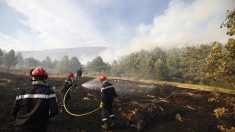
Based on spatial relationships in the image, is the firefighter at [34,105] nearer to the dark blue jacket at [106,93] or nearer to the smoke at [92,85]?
the dark blue jacket at [106,93]

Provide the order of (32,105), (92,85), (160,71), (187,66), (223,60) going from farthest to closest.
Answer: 1. (187,66)
2. (160,71)
3. (92,85)
4. (223,60)
5. (32,105)

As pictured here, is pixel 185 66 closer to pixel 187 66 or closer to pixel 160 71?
pixel 187 66

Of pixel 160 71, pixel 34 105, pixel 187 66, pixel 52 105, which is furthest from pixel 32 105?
pixel 187 66

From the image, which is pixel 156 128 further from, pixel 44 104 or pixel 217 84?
pixel 217 84

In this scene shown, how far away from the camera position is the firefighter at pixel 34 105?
4.65 meters

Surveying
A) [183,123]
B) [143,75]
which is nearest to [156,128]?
[183,123]

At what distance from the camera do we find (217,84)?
48.4 metres

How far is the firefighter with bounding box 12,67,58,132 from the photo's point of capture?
4.65 metres

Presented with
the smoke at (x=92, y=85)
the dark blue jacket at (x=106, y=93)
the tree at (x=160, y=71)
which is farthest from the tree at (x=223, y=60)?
the tree at (x=160, y=71)

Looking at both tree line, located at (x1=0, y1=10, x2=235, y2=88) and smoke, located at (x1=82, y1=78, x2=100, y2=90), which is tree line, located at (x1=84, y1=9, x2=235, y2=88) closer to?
tree line, located at (x1=0, y1=10, x2=235, y2=88)

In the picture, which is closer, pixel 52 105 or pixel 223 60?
pixel 52 105

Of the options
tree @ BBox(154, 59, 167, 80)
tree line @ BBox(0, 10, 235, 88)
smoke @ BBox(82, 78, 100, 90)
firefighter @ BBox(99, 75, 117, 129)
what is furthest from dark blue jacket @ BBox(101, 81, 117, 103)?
tree @ BBox(154, 59, 167, 80)

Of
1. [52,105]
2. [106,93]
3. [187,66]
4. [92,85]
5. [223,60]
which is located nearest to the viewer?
[52,105]

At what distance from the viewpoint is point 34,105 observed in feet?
15.4
